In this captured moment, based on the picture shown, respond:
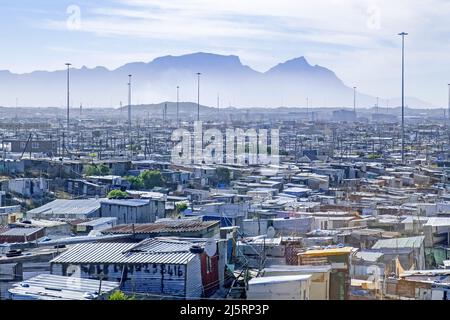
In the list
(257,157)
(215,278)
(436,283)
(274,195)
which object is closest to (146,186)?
(274,195)

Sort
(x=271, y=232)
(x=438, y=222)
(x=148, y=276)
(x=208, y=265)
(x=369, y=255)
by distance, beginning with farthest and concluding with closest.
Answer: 1. (x=438, y=222)
2. (x=271, y=232)
3. (x=369, y=255)
4. (x=208, y=265)
5. (x=148, y=276)

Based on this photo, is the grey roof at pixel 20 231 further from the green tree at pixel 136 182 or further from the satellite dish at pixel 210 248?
the green tree at pixel 136 182

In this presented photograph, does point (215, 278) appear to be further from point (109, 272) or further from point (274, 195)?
point (274, 195)

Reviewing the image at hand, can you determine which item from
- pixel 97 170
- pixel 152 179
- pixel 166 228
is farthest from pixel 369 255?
pixel 97 170

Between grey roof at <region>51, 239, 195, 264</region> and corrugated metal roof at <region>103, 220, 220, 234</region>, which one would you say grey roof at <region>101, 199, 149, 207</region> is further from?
grey roof at <region>51, 239, 195, 264</region>

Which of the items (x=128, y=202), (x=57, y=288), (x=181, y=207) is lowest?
(x=181, y=207)

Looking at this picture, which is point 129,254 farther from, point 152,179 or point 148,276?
point 152,179
